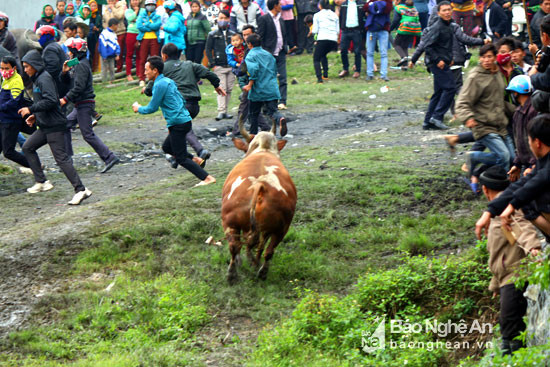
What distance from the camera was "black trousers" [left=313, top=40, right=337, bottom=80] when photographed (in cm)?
1802

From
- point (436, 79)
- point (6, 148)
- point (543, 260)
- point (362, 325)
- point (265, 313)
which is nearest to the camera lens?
point (543, 260)

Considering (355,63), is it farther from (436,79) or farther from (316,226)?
(316,226)

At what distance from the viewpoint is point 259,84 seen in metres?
11.8

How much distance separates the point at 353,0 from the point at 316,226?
36.8ft

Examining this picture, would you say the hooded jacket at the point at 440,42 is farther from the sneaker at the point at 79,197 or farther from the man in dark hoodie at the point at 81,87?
the sneaker at the point at 79,197

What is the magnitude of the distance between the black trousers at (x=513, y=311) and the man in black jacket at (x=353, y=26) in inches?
557

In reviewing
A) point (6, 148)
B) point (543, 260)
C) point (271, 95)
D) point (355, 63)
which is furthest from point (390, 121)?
point (543, 260)

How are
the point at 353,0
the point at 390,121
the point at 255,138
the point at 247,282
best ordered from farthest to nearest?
the point at 353,0 < the point at 390,121 < the point at 255,138 < the point at 247,282

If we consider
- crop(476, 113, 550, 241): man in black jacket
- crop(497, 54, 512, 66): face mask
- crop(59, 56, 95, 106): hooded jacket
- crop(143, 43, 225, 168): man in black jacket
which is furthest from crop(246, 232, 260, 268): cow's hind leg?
crop(59, 56, 95, 106): hooded jacket

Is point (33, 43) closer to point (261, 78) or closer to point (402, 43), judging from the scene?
point (261, 78)

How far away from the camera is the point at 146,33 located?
18.5 m

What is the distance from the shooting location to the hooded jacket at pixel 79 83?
10724 mm

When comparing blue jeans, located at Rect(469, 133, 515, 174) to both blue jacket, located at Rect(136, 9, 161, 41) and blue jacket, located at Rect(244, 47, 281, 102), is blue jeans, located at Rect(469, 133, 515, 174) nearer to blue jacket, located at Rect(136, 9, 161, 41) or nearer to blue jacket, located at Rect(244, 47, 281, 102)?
blue jacket, located at Rect(244, 47, 281, 102)

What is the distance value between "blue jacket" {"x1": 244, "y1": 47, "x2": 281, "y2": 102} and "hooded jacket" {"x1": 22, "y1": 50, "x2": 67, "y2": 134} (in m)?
→ 3.36
